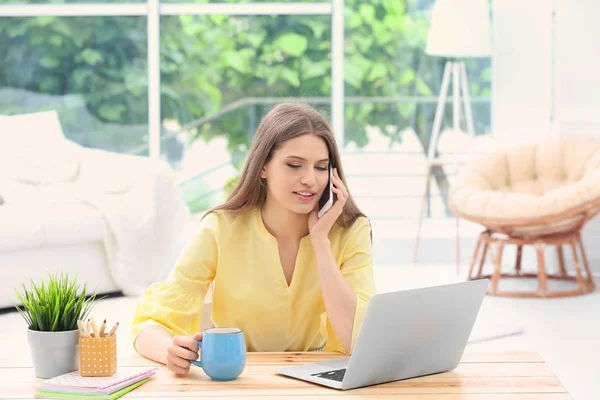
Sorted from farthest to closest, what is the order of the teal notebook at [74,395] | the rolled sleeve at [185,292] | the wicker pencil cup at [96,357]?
the rolled sleeve at [185,292] < the wicker pencil cup at [96,357] < the teal notebook at [74,395]

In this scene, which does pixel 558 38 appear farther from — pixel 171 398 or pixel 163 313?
pixel 171 398

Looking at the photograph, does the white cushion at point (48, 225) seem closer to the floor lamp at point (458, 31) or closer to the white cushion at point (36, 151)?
the white cushion at point (36, 151)

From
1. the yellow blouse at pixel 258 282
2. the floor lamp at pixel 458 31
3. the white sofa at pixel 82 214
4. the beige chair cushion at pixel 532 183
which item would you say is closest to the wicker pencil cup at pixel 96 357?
the yellow blouse at pixel 258 282

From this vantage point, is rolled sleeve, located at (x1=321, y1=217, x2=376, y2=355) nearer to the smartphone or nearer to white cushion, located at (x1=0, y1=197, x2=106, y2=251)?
the smartphone

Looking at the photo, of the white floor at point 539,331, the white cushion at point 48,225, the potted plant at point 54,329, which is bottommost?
the white floor at point 539,331

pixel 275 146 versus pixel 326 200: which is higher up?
pixel 275 146

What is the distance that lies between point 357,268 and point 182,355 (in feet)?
1.77

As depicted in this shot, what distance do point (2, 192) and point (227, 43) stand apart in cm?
215

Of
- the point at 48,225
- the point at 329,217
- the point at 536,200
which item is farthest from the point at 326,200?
the point at 536,200

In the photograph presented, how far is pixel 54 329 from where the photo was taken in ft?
5.07

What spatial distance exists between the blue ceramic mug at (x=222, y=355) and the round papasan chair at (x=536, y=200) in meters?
3.34

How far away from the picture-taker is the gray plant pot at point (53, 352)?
151cm

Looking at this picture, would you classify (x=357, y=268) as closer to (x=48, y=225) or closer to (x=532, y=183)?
(x=48, y=225)

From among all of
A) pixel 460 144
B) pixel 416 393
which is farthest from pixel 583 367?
pixel 460 144
